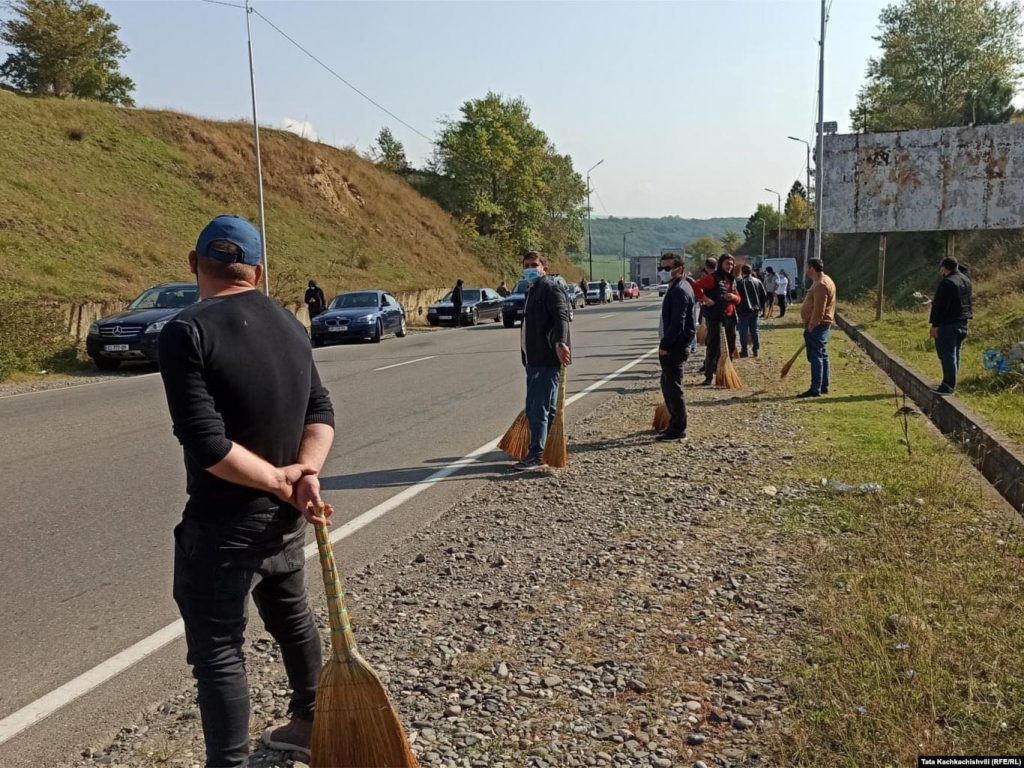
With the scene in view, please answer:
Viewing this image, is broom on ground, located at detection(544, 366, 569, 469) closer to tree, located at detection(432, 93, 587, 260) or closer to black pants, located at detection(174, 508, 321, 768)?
black pants, located at detection(174, 508, 321, 768)

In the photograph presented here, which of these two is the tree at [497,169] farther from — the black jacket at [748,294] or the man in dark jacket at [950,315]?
the man in dark jacket at [950,315]

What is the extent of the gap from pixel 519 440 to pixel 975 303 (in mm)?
21722

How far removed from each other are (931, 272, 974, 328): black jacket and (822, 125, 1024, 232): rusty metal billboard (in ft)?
62.3

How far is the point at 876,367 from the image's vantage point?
50.8 ft

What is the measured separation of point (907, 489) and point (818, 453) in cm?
152

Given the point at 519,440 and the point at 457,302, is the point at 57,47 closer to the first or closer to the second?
the point at 457,302

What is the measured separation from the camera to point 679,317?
8.51 m

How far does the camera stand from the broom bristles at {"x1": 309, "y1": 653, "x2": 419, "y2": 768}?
2695 mm

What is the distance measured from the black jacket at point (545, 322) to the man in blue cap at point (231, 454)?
189 inches

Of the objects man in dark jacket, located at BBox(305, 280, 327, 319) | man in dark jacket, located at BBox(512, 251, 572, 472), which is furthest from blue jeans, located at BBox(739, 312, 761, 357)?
man in dark jacket, located at BBox(305, 280, 327, 319)

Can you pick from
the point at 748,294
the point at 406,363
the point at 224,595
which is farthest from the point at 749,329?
the point at 224,595

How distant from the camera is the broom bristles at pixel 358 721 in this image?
2695mm

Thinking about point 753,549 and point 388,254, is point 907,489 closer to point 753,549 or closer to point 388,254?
Answer: point 753,549

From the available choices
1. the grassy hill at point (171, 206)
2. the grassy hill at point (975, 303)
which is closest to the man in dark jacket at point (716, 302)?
the grassy hill at point (975, 303)
